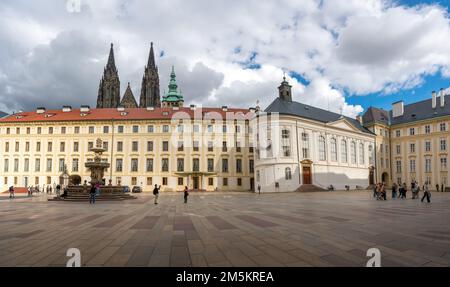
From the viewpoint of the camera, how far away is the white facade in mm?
45406

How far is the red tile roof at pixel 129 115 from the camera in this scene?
54803 millimetres

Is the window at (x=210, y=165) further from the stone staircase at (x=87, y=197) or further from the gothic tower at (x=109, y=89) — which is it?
the gothic tower at (x=109, y=89)

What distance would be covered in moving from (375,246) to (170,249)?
204 inches

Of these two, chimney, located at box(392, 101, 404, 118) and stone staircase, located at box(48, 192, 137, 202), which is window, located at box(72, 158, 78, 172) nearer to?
stone staircase, located at box(48, 192, 137, 202)

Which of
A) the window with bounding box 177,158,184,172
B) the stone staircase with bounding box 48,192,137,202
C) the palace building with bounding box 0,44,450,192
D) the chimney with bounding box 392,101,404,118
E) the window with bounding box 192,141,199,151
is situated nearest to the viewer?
the stone staircase with bounding box 48,192,137,202

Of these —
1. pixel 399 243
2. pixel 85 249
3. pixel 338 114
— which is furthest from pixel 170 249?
pixel 338 114

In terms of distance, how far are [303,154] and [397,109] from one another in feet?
113

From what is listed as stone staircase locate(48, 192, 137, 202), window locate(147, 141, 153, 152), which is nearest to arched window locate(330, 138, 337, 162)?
window locate(147, 141, 153, 152)

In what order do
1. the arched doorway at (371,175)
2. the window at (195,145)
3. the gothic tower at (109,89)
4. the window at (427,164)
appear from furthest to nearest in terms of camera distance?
the gothic tower at (109,89)
the arched doorway at (371,175)
the window at (427,164)
the window at (195,145)

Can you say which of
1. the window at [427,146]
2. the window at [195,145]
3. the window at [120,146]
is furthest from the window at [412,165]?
the window at [120,146]

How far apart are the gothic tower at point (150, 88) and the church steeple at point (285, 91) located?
67888mm

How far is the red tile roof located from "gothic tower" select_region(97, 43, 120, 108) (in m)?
44.1

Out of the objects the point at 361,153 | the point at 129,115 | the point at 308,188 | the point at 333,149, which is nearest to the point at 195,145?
the point at 129,115
